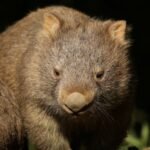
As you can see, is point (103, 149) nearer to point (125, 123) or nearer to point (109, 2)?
point (125, 123)

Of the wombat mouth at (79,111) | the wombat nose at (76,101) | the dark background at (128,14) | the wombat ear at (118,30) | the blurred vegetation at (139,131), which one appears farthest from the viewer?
the dark background at (128,14)

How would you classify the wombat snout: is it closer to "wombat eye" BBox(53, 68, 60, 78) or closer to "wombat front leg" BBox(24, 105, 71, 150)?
"wombat eye" BBox(53, 68, 60, 78)

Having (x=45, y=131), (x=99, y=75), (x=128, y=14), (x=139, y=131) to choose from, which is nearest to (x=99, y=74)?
(x=99, y=75)

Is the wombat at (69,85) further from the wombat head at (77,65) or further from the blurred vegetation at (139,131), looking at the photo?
the blurred vegetation at (139,131)

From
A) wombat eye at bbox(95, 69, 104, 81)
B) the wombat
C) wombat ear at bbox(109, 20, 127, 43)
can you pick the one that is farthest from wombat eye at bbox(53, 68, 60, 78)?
wombat ear at bbox(109, 20, 127, 43)

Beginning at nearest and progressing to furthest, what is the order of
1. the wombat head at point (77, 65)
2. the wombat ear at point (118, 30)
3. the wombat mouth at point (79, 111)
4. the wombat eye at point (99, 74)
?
the wombat mouth at point (79, 111) → the wombat head at point (77, 65) → the wombat eye at point (99, 74) → the wombat ear at point (118, 30)

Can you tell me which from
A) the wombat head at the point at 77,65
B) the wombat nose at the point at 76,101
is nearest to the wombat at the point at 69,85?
the wombat head at the point at 77,65

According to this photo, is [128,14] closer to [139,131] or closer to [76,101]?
[139,131]

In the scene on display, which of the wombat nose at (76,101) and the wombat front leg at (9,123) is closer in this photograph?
the wombat nose at (76,101)
